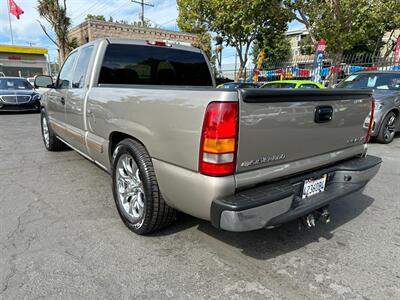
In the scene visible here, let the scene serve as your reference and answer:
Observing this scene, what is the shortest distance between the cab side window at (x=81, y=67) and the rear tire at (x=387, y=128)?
6.35 metres

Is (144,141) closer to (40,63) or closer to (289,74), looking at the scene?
(289,74)

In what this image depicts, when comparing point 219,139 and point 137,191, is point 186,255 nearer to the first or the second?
point 137,191

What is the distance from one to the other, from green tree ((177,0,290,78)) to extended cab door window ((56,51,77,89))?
51.8 feet

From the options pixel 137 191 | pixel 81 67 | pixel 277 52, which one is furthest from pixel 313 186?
pixel 277 52

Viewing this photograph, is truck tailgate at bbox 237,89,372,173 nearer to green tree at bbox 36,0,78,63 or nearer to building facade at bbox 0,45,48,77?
green tree at bbox 36,0,78,63

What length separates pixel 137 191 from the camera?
2928 mm

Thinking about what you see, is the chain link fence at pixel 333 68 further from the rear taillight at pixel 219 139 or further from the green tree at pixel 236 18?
the rear taillight at pixel 219 139

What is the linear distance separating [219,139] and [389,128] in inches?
265

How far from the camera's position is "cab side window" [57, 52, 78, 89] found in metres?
4.50

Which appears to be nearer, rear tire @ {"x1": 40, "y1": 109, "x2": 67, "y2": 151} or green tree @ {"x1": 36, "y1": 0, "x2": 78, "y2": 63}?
rear tire @ {"x1": 40, "y1": 109, "x2": 67, "y2": 151}

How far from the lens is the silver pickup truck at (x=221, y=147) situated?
203 cm

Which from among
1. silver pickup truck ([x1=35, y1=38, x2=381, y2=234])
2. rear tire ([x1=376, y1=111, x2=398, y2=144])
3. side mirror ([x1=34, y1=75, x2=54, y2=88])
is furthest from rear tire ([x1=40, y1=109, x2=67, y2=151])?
rear tire ([x1=376, y1=111, x2=398, y2=144])

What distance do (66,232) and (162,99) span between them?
5.45ft

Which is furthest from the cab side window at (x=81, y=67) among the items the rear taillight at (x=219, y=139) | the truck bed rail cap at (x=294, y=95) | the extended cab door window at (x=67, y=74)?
the truck bed rail cap at (x=294, y=95)
